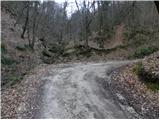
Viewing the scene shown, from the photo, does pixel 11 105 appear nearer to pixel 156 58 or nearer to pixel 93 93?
pixel 93 93

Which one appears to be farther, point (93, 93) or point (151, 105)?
point (93, 93)

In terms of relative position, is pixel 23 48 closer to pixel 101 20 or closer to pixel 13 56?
pixel 13 56

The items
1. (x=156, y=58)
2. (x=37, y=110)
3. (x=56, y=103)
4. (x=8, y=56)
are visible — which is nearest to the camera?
(x=37, y=110)

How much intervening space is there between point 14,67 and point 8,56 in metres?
2.90

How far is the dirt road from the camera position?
14305mm

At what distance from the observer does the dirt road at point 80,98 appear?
46.9 feet

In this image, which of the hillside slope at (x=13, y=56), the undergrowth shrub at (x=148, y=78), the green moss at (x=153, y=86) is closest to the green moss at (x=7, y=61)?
the hillside slope at (x=13, y=56)

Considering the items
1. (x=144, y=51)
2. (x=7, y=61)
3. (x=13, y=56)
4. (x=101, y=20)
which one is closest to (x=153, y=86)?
(x=7, y=61)

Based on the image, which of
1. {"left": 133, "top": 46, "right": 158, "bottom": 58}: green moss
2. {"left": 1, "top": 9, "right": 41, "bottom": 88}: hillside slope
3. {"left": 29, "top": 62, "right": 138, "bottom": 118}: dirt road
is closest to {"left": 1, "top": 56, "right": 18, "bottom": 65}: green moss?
{"left": 1, "top": 9, "right": 41, "bottom": 88}: hillside slope

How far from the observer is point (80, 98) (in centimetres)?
1656

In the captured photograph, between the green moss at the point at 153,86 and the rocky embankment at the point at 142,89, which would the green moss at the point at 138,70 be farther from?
the green moss at the point at 153,86

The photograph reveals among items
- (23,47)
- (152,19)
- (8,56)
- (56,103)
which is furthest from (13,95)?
(152,19)

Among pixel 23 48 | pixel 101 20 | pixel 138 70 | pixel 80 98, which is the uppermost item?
pixel 101 20

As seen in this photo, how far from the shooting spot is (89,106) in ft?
50.0
